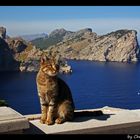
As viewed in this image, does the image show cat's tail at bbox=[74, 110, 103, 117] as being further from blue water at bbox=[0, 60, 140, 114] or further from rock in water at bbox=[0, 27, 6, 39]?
rock in water at bbox=[0, 27, 6, 39]

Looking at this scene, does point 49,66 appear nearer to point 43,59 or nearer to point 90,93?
point 43,59

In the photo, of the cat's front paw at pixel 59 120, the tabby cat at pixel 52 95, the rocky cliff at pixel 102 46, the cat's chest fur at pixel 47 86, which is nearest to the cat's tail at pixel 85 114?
the tabby cat at pixel 52 95

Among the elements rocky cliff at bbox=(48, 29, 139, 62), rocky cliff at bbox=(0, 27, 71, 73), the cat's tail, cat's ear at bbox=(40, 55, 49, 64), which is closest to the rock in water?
rocky cliff at bbox=(0, 27, 71, 73)

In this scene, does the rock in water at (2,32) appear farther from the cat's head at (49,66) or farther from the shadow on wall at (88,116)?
the cat's head at (49,66)

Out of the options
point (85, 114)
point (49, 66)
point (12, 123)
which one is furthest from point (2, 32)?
point (12, 123)

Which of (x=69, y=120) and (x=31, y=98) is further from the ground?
(x=69, y=120)
